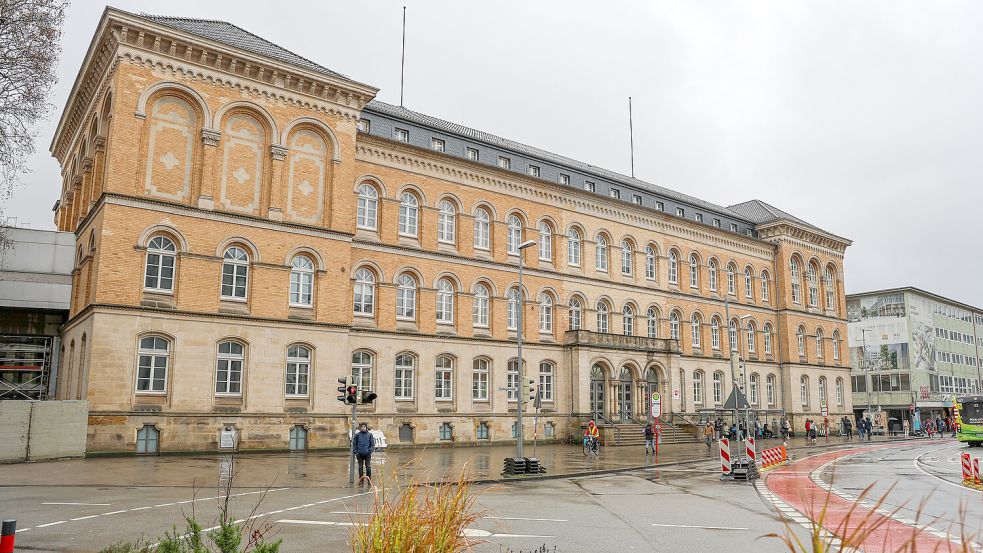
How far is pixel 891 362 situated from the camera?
83125mm

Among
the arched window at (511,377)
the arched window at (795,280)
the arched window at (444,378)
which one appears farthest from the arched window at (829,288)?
the arched window at (444,378)

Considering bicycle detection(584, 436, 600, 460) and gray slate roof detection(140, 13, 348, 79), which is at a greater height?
gray slate roof detection(140, 13, 348, 79)

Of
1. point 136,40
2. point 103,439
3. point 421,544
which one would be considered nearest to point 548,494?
point 421,544

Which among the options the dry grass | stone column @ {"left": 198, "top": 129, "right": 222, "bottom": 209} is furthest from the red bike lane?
stone column @ {"left": 198, "top": 129, "right": 222, "bottom": 209}

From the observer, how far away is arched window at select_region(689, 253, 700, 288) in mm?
52219

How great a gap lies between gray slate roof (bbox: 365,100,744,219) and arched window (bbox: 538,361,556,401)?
12249 millimetres

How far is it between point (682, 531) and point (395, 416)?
24540mm

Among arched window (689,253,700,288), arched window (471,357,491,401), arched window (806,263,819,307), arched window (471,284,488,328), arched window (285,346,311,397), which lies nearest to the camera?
arched window (285,346,311,397)

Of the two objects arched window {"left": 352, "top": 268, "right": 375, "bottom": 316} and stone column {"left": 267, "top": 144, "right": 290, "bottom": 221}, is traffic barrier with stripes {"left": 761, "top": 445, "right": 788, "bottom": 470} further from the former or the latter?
stone column {"left": 267, "top": 144, "right": 290, "bottom": 221}

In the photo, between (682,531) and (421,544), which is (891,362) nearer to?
(682,531)

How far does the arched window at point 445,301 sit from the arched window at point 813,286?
35276mm

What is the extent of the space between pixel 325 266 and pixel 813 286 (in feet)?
147

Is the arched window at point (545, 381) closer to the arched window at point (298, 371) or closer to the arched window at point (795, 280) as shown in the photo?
the arched window at point (298, 371)

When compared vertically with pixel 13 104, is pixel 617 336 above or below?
below
